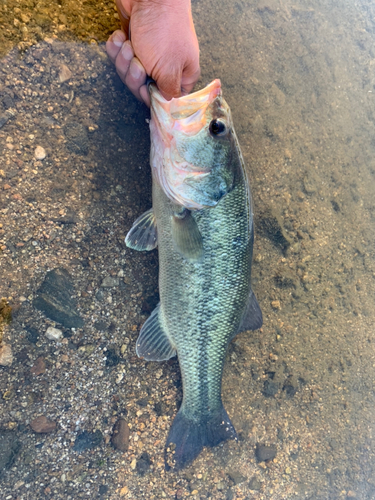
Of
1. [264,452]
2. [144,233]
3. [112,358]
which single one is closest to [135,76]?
[144,233]

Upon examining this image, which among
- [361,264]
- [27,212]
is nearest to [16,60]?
[27,212]

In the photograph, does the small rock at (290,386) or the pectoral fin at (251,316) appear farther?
the small rock at (290,386)

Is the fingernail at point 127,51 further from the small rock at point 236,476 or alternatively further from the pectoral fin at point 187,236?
the small rock at point 236,476

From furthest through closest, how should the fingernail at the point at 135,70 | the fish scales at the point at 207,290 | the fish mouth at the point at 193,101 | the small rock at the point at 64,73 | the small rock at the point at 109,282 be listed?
1. the small rock at the point at 109,282
2. the small rock at the point at 64,73
3. the fingernail at the point at 135,70
4. the fish scales at the point at 207,290
5. the fish mouth at the point at 193,101

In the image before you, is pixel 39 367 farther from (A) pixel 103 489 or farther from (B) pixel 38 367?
→ (A) pixel 103 489

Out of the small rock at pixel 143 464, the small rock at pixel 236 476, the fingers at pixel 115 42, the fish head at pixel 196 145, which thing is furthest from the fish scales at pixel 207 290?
the fingers at pixel 115 42

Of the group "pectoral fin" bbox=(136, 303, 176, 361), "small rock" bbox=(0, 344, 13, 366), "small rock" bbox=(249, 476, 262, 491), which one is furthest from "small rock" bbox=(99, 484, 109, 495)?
"small rock" bbox=(249, 476, 262, 491)

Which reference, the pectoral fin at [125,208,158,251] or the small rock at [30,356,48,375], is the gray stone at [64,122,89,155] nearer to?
the pectoral fin at [125,208,158,251]

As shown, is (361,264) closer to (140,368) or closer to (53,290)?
(140,368)
